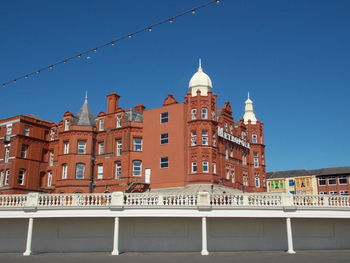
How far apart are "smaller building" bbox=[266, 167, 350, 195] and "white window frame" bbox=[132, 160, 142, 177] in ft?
137

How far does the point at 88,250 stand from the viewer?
23.7 m

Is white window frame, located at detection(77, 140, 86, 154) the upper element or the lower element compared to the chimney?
lower

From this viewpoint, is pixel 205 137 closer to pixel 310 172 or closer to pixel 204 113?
pixel 204 113

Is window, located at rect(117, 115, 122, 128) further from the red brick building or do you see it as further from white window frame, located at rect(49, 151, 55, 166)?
white window frame, located at rect(49, 151, 55, 166)

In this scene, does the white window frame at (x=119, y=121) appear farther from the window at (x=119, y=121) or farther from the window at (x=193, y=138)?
the window at (x=193, y=138)

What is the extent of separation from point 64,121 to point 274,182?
5233 centimetres

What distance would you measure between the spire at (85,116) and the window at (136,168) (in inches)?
328

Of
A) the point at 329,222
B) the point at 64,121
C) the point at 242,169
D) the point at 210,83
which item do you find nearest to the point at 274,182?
the point at 242,169

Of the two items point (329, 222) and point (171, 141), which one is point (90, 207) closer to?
point (329, 222)

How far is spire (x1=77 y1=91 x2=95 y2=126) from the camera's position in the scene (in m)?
47.6

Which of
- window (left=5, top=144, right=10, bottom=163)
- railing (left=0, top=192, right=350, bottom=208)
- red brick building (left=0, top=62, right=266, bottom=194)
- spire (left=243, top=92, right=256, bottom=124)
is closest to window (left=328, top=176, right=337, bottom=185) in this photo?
spire (left=243, top=92, right=256, bottom=124)

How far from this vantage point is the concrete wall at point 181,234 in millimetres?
23578

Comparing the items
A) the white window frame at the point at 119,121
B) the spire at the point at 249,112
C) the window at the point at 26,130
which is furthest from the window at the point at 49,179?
the spire at the point at 249,112

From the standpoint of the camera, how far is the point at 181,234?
23656 millimetres
